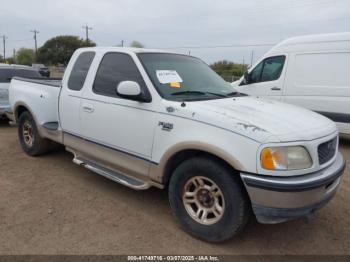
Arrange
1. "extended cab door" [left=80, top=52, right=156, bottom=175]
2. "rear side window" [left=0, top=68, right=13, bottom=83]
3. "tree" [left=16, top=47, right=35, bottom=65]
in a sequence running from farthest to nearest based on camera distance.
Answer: "tree" [left=16, top=47, right=35, bottom=65] → "rear side window" [left=0, top=68, right=13, bottom=83] → "extended cab door" [left=80, top=52, right=156, bottom=175]

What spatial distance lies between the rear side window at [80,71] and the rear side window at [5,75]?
4.78 meters

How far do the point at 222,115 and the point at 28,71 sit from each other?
26.0 feet

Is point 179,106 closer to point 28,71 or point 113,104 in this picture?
point 113,104

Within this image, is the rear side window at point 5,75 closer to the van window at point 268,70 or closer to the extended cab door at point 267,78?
the extended cab door at point 267,78

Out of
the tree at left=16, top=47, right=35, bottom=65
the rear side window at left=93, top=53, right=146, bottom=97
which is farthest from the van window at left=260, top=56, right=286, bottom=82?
the tree at left=16, top=47, right=35, bottom=65

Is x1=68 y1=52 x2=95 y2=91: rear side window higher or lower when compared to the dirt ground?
higher

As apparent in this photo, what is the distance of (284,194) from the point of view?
2654mm

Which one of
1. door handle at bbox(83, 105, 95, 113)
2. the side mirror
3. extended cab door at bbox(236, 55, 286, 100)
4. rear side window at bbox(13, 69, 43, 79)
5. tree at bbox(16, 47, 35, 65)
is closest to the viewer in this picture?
the side mirror

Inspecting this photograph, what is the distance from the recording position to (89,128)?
4176mm

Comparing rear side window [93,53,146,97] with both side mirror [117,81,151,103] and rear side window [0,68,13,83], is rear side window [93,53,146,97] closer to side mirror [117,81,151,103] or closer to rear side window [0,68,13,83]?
side mirror [117,81,151,103]

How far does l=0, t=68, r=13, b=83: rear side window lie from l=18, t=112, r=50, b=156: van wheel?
3.25 m

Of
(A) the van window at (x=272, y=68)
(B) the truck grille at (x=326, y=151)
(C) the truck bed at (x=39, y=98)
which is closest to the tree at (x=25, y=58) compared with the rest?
(A) the van window at (x=272, y=68)

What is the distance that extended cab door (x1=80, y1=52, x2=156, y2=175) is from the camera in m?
3.51

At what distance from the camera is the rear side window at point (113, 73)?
3793mm
